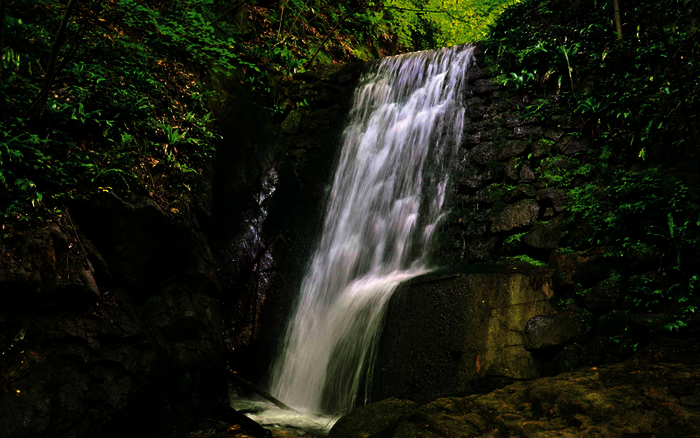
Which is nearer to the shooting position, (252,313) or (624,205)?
(624,205)

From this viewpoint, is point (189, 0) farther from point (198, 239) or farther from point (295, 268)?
point (295, 268)

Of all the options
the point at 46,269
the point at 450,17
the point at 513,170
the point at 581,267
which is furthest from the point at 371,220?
the point at 450,17

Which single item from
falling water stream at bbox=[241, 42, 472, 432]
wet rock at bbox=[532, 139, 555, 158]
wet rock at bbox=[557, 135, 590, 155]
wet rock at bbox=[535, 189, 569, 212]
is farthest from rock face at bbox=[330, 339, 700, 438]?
wet rock at bbox=[532, 139, 555, 158]

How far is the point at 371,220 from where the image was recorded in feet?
26.1

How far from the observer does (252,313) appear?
25.4ft

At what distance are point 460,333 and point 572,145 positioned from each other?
3272mm

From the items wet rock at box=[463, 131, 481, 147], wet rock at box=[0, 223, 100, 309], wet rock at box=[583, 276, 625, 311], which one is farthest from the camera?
wet rock at box=[463, 131, 481, 147]

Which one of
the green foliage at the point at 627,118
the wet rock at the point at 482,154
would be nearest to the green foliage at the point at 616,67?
the green foliage at the point at 627,118

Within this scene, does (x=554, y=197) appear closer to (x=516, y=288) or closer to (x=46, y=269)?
(x=516, y=288)

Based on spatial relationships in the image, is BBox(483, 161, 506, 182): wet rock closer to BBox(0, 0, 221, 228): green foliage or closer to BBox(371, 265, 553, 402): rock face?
BBox(371, 265, 553, 402): rock face

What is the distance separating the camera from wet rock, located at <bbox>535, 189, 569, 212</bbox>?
5820 millimetres

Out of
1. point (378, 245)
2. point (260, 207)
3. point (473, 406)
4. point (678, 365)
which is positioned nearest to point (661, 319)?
point (678, 365)

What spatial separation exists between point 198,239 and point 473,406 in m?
4.54

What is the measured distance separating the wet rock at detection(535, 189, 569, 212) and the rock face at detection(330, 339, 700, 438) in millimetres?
2342
